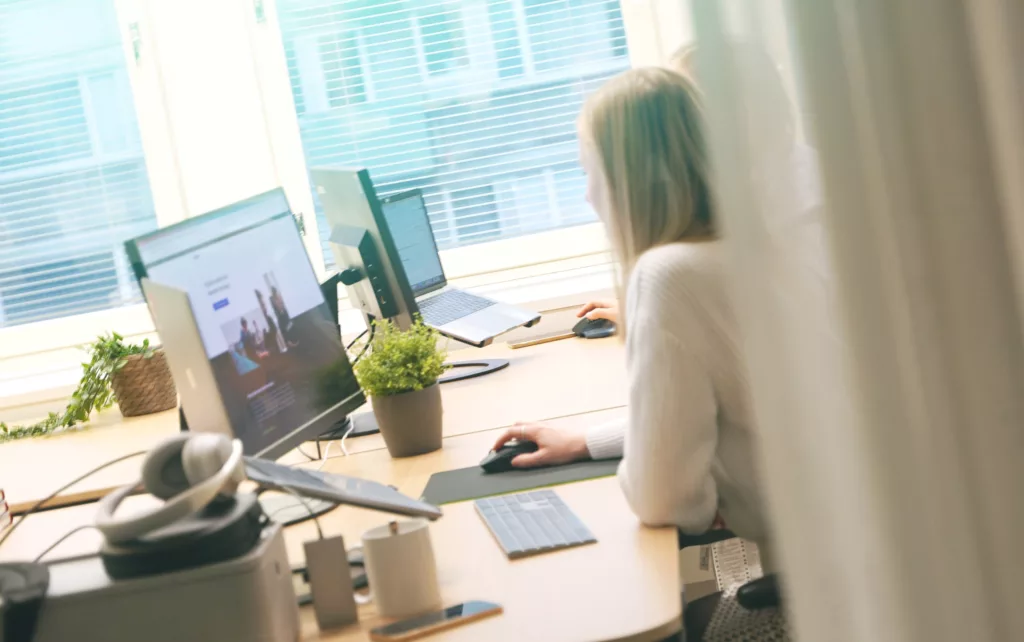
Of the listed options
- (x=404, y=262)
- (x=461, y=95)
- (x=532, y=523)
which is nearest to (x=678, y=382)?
(x=532, y=523)

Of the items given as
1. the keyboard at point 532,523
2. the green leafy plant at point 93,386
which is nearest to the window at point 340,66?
the green leafy plant at point 93,386

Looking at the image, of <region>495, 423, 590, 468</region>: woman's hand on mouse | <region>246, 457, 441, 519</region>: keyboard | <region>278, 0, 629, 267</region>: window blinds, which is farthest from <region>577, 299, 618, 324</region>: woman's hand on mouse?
<region>246, 457, 441, 519</region>: keyboard

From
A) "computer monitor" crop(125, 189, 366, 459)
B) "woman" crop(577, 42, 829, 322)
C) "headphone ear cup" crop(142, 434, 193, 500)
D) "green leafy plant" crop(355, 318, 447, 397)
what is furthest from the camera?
"green leafy plant" crop(355, 318, 447, 397)

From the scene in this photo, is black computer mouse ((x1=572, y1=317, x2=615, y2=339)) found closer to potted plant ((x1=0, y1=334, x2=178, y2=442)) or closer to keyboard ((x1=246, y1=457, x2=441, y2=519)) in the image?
potted plant ((x1=0, y1=334, x2=178, y2=442))

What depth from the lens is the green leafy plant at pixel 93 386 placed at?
9.14 feet

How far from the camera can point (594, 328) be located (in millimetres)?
2889

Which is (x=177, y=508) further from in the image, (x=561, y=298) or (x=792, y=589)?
(x=561, y=298)

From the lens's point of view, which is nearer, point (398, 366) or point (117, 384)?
point (398, 366)

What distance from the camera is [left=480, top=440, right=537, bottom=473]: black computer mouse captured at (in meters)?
1.75

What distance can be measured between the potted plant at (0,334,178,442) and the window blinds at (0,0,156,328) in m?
0.72

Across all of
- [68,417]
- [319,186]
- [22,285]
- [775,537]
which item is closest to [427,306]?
[319,186]

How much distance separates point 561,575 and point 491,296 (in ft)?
6.69

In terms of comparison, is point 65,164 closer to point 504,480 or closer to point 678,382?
point 504,480

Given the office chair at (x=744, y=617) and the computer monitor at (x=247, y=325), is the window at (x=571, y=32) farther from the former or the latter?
the office chair at (x=744, y=617)
